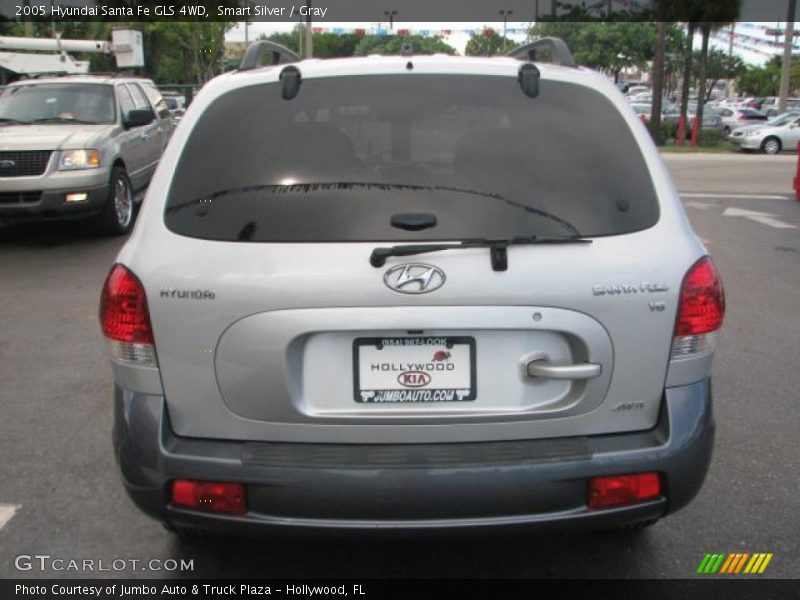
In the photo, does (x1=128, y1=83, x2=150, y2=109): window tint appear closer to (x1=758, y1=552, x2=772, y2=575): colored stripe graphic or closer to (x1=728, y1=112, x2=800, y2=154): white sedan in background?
(x1=758, y1=552, x2=772, y2=575): colored stripe graphic

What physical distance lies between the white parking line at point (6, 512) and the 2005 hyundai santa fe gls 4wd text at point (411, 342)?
43.9 inches

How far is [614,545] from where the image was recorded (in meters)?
3.12

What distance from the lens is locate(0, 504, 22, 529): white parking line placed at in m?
3.29

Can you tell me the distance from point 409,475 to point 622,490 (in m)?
0.64

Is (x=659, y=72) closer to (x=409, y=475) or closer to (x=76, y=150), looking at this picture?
(x=76, y=150)

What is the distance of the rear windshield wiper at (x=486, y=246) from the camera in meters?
2.33

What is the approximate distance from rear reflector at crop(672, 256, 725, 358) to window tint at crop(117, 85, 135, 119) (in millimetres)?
8708

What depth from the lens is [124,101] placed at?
403 inches

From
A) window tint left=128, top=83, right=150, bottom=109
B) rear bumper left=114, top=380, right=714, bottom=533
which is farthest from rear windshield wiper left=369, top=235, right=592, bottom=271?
window tint left=128, top=83, right=150, bottom=109

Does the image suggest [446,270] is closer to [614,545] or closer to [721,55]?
[614,545]

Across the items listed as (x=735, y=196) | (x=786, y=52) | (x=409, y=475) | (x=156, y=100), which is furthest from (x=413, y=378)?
(x=786, y=52)

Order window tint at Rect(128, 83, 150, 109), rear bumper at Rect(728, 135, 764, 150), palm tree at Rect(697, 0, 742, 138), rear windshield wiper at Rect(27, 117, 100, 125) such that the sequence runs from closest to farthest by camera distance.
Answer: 1. rear windshield wiper at Rect(27, 117, 100, 125)
2. window tint at Rect(128, 83, 150, 109)
3. rear bumper at Rect(728, 135, 764, 150)
4. palm tree at Rect(697, 0, 742, 138)

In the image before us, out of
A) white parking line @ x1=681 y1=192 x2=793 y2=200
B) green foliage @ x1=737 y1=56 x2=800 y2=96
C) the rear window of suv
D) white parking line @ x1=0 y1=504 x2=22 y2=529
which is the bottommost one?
green foliage @ x1=737 y1=56 x2=800 y2=96

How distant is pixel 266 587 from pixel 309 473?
79 centimetres
